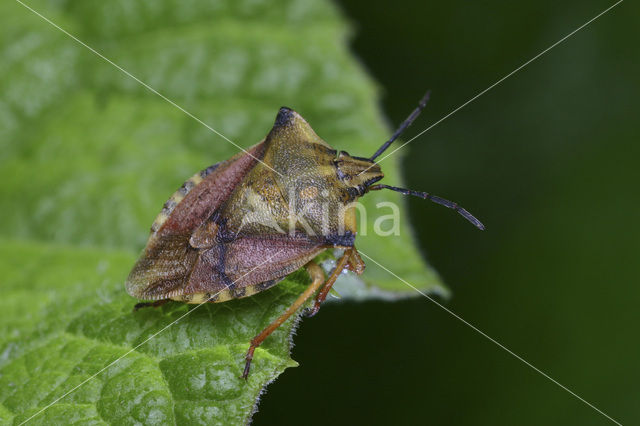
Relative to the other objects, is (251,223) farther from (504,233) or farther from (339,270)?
(504,233)

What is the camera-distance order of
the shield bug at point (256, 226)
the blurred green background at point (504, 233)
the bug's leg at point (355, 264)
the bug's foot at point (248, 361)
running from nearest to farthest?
the bug's foot at point (248, 361), the shield bug at point (256, 226), the bug's leg at point (355, 264), the blurred green background at point (504, 233)

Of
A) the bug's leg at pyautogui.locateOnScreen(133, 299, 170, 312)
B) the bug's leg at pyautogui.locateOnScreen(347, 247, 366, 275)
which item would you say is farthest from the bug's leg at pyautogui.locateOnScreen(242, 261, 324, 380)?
the bug's leg at pyautogui.locateOnScreen(133, 299, 170, 312)

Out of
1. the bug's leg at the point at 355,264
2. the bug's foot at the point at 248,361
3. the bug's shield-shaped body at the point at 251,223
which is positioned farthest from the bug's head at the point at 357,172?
the bug's foot at the point at 248,361

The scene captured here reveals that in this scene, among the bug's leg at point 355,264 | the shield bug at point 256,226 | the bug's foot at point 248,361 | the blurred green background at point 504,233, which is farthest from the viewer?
the blurred green background at point 504,233

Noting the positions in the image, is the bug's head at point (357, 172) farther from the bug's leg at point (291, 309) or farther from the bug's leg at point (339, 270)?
the bug's leg at point (291, 309)

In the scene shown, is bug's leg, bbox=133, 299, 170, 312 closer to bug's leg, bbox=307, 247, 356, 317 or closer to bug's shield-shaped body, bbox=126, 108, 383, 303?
bug's shield-shaped body, bbox=126, 108, 383, 303

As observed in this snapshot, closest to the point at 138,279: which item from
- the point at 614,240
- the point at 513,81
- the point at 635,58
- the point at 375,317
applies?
the point at 375,317

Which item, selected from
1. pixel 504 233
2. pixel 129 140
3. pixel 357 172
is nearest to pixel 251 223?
pixel 357 172
